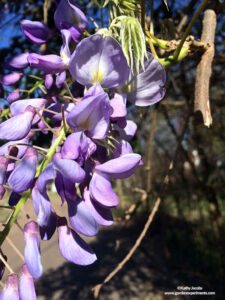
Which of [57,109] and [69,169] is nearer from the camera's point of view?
[69,169]

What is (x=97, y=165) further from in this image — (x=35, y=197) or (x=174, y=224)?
(x=174, y=224)

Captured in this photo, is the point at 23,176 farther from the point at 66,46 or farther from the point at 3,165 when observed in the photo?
the point at 66,46

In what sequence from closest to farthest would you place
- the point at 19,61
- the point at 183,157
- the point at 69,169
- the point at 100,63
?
1. the point at 69,169
2. the point at 100,63
3. the point at 19,61
4. the point at 183,157

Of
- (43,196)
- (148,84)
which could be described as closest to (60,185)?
(43,196)

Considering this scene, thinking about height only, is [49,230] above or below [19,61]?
below

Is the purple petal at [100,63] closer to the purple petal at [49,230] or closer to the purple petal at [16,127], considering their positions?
the purple petal at [16,127]

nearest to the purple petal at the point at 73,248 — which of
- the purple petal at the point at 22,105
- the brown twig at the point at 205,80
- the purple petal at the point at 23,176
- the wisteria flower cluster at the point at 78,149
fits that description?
the wisteria flower cluster at the point at 78,149

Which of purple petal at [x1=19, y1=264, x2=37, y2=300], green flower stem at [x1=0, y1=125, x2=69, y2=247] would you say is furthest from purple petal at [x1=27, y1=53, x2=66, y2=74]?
purple petal at [x1=19, y1=264, x2=37, y2=300]
